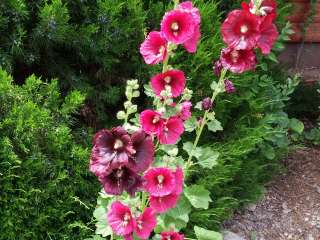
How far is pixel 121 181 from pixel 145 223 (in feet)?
0.70

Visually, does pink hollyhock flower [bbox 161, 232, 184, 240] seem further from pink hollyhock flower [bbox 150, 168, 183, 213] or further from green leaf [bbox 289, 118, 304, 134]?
green leaf [bbox 289, 118, 304, 134]

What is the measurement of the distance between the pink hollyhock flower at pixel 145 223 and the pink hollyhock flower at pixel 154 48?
1.51 ft

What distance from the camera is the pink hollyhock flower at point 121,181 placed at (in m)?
1.56

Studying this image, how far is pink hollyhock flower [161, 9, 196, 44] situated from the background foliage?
777mm

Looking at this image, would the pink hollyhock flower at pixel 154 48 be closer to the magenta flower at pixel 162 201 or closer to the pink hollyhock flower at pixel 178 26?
the pink hollyhock flower at pixel 178 26

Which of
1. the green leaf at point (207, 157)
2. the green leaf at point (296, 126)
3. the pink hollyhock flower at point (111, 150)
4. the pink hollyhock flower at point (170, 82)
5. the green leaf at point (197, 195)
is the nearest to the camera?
the pink hollyhock flower at point (111, 150)

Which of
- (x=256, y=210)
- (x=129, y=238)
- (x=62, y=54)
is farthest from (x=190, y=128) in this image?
(x=256, y=210)

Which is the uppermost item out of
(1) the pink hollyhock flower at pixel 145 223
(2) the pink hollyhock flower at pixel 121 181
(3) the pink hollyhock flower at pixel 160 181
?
(2) the pink hollyhock flower at pixel 121 181

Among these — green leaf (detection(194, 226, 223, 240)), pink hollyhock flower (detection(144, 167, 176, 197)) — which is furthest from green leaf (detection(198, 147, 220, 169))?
pink hollyhock flower (detection(144, 167, 176, 197))

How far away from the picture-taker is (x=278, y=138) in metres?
3.44

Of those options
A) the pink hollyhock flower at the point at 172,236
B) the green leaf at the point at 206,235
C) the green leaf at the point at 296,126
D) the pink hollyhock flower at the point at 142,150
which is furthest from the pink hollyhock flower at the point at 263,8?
the green leaf at the point at 296,126

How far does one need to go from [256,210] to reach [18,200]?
1.58 meters

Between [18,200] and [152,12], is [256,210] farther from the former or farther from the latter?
[18,200]

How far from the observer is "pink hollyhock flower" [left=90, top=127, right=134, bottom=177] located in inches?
59.2
